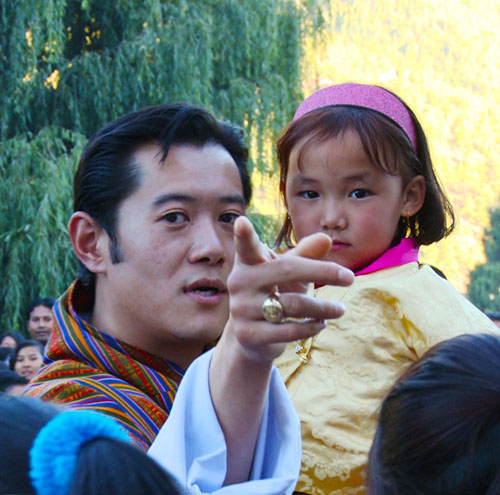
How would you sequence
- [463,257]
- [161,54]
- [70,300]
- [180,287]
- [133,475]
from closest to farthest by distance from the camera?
[133,475] < [180,287] < [70,300] < [161,54] < [463,257]

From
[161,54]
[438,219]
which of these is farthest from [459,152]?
[438,219]

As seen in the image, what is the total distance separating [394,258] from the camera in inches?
95.2

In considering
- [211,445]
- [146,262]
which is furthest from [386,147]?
[211,445]

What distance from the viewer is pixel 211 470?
158 centimetres

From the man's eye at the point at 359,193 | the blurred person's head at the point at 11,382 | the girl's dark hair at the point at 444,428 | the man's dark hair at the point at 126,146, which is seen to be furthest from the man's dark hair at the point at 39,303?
the girl's dark hair at the point at 444,428

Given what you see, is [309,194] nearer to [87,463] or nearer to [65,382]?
[65,382]

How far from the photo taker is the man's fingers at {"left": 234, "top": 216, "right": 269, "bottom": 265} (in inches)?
A: 51.4

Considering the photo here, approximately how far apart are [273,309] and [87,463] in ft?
1.28

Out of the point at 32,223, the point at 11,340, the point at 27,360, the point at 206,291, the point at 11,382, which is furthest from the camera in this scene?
the point at 32,223

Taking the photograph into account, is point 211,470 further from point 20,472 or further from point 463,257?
point 463,257

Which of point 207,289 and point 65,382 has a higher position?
point 207,289

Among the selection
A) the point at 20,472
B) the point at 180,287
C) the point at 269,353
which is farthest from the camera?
the point at 180,287

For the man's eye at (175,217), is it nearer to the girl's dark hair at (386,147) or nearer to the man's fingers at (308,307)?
the girl's dark hair at (386,147)

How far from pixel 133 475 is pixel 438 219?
175 cm
